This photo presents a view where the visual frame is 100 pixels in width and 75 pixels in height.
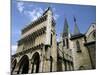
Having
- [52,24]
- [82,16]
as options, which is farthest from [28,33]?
[82,16]

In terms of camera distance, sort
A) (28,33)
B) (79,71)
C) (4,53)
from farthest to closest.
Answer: (79,71)
(28,33)
(4,53)

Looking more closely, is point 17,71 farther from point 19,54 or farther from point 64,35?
point 64,35

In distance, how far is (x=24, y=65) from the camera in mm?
2299

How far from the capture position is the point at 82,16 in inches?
102

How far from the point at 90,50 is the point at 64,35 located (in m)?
0.44

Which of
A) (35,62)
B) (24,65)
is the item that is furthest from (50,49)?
(24,65)

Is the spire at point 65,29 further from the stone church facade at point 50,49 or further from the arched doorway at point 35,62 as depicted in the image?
the arched doorway at point 35,62

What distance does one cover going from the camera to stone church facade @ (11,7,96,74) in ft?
7.60

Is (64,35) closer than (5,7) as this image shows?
No

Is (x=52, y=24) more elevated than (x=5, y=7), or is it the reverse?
(x=5, y=7)

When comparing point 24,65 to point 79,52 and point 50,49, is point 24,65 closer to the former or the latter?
point 50,49

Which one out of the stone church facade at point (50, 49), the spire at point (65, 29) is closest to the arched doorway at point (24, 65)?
the stone church facade at point (50, 49)

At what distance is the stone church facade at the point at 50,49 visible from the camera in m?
2.32

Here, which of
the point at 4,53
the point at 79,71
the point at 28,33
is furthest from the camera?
the point at 79,71
